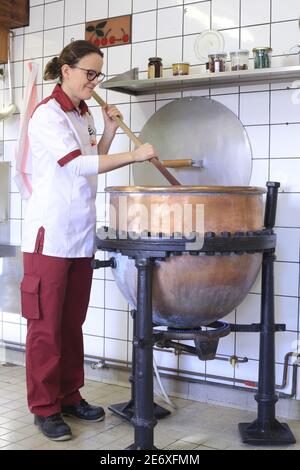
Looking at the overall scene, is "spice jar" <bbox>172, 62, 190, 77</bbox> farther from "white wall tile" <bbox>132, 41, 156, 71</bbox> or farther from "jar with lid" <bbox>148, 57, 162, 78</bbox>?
"white wall tile" <bbox>132, 41, 156, 71</bbox>

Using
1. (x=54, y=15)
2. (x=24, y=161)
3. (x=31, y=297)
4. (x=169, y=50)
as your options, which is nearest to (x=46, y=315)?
(x=31, y=297)

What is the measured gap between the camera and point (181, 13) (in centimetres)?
269

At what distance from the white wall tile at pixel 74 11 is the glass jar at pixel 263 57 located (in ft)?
3.47

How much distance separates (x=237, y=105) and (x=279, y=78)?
223mm

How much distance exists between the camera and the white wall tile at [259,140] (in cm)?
249

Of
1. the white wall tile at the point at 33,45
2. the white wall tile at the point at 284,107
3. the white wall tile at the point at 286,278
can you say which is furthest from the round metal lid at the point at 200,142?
the white wall tile at the point at 33,45

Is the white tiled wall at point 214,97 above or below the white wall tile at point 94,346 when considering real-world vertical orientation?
above

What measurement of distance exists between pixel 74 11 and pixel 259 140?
4.03ft

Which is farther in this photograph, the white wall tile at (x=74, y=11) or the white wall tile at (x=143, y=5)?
the white wall tile at (x=74, y=11)

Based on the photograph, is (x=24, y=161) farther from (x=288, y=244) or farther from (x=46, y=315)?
(x=288, y=244)

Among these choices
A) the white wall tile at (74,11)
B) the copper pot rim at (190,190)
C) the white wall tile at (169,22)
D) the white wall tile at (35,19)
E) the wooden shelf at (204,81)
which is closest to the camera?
the copper pot rim at (190,190)

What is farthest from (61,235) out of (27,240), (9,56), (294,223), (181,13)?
(9,56)

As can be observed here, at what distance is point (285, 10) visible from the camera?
2432mm

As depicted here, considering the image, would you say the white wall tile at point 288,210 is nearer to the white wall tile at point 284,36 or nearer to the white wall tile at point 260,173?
the white wall tile at point 260,173
